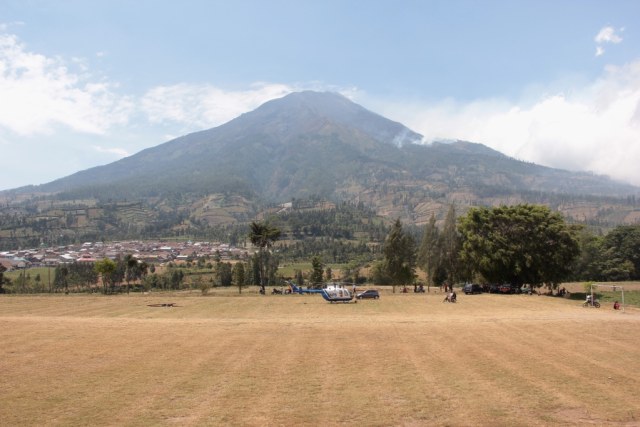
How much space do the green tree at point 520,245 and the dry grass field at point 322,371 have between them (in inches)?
867

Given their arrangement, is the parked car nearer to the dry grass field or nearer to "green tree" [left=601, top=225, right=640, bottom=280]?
the dry grass field

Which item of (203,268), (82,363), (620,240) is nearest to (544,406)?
(82,363)

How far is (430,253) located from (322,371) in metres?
53.0

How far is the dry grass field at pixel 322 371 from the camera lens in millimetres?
14047

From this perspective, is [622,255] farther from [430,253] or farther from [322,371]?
[322,371]

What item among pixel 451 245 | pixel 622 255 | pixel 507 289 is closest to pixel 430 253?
pixel 451 245

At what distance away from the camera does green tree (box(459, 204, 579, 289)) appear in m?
53.5

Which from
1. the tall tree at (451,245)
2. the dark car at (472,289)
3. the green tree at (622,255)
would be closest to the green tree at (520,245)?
the dark car at (472,289)

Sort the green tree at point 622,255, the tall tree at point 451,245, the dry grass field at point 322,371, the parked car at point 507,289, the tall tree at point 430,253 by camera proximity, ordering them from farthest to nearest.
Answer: the green tree at point 622,255 < the tall tree at point 430,253 < the tall tree at point 451,245 < the parked car at point 507,289 < the dry grass field at point 322,371

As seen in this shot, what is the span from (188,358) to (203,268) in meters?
139

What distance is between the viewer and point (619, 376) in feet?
58.4

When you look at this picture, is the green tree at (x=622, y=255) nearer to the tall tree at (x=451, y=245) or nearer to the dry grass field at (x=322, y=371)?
the tall tree at (x=451, y=245)

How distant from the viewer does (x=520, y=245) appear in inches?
2152

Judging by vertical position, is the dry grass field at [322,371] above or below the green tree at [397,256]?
below
